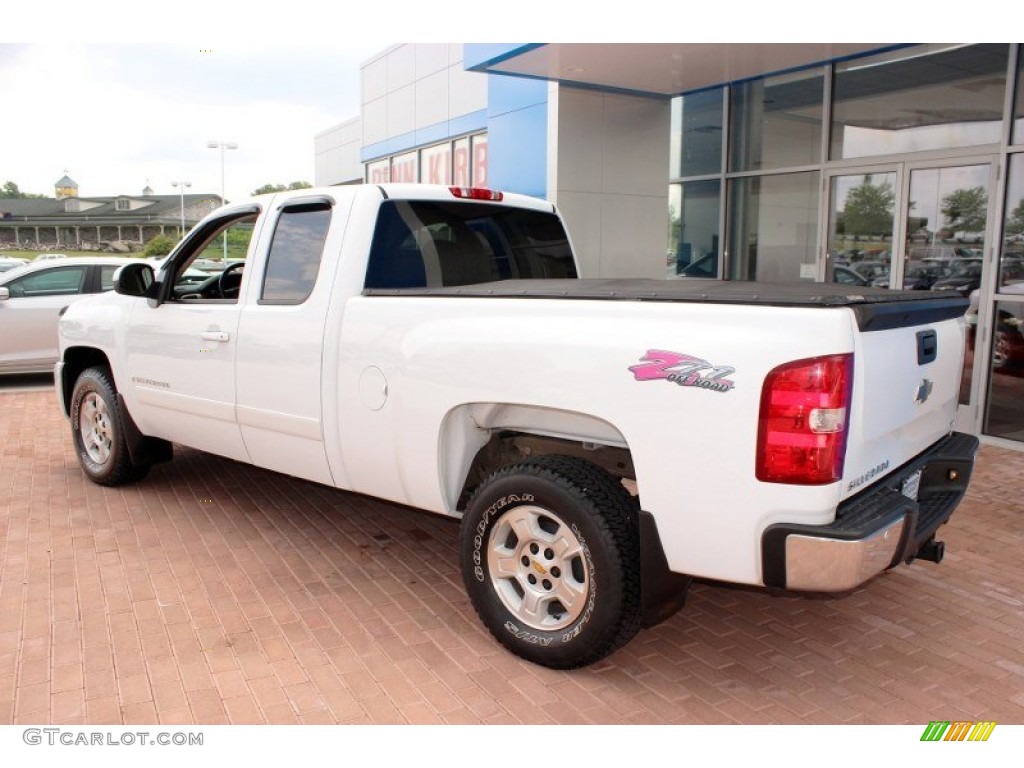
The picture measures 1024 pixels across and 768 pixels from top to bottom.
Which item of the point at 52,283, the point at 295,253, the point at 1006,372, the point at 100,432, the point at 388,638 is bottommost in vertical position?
the point at 388,638

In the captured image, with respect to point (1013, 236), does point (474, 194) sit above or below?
above

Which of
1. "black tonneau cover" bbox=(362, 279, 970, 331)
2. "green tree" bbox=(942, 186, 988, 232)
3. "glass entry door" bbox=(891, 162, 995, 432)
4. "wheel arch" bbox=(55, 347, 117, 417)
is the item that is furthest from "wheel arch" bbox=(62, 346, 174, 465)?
"green tree" bbox=(942, 186, 988, 232)

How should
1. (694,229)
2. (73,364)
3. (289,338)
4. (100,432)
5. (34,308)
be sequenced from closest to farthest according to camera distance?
(289,338) < (100,432) < (73,364) < (34,308) < (694,229)

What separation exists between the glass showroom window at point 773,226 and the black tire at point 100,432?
707 centimetres

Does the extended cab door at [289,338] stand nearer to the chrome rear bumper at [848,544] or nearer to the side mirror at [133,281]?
the side mirror at [133,281]

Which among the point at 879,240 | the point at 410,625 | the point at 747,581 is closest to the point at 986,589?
the point at 747,581

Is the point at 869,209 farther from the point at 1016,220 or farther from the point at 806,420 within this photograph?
the point at 806,420

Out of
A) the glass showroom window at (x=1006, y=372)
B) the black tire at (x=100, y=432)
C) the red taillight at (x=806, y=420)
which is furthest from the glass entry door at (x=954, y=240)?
the black tire at (x=100, y=432)

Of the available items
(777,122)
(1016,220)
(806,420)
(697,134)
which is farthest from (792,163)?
(806,420)

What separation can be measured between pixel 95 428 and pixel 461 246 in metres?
3.36

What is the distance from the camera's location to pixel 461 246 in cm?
481

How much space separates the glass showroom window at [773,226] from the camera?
9789mm

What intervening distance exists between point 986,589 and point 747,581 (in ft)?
7.51

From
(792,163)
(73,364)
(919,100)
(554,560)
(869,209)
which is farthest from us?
(792,163)
